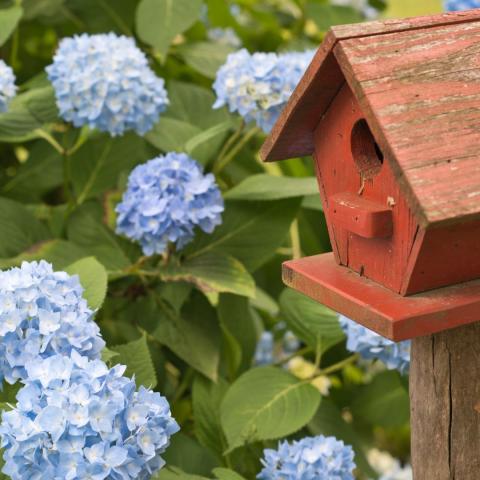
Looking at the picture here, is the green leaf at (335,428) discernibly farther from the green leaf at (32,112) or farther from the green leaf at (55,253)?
the green leaf at (32,112)

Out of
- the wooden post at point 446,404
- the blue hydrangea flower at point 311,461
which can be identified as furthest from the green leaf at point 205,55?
the wooden post at point 446,404

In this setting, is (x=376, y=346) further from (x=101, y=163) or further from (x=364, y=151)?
(x=101, y=163)

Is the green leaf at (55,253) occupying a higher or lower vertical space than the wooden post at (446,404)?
lower

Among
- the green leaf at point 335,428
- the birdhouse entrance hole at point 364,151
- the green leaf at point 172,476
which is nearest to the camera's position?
the birdhouse entrance hole at point 364,151

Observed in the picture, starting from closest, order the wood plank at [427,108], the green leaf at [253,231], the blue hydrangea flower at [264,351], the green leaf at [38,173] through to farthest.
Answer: the wood plank at [427,108] → the green leaf at [253,231] → the green leaf at [38,173] → the blue hydrangea flower at [264,351]

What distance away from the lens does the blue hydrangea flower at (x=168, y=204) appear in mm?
2449

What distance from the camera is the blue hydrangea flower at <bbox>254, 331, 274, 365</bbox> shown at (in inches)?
134

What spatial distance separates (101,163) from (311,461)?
1.24m

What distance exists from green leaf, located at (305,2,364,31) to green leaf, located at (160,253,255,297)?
1501mm

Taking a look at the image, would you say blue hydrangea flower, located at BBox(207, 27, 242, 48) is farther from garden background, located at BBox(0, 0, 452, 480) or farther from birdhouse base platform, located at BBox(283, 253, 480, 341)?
birdhouse base platform, located at BBox(283, 253, 480, 341)

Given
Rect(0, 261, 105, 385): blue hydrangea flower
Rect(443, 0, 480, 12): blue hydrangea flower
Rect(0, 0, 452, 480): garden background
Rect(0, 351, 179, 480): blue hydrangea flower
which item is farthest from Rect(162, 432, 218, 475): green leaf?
Rect(443, 0, 480, 12): blue hydrangea flower

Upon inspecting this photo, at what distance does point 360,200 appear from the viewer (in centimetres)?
173

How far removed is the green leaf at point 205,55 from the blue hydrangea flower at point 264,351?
88cm

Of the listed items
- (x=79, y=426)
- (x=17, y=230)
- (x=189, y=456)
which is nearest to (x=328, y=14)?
(x=17, y=230)
